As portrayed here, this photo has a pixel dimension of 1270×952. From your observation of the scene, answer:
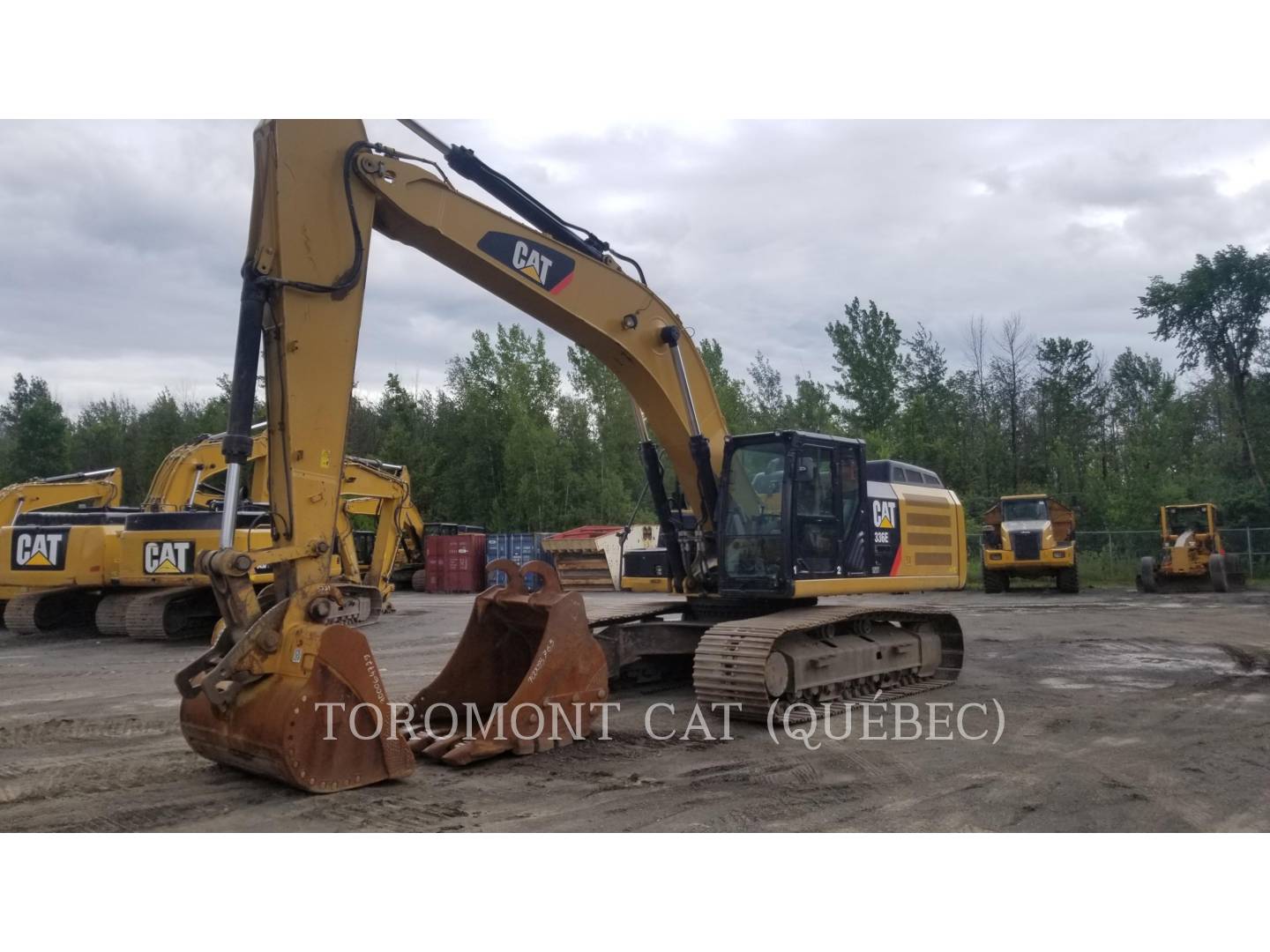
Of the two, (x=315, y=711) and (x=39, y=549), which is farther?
(x=39, y=549)

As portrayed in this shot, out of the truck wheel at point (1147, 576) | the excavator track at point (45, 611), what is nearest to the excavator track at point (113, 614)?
the excavator track at point (45, 611)

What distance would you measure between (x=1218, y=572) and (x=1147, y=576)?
1.49 meters

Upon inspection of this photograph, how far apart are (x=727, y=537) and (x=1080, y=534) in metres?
25.3

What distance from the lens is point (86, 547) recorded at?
15.5m

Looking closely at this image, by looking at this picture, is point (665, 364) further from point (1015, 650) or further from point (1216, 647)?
point (1216, 647)

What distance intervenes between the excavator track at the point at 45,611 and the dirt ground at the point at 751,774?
6.30 metres

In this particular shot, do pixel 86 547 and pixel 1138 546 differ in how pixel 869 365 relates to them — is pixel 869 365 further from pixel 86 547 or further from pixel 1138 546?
pixel 86 547

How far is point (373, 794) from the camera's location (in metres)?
5.62

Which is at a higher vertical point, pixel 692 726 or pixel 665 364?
pixel 665 364

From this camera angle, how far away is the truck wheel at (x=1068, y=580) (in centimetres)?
2369

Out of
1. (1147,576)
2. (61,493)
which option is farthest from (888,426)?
(61,493)

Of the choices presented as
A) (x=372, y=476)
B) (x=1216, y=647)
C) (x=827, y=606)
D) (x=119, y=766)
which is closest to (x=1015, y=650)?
(x=1216, y=647)

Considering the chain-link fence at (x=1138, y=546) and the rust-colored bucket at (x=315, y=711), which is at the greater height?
the chain-link fence at (x=1138, y=546)

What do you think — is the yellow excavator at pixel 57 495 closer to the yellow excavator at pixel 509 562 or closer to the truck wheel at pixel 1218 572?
the yellow excavator at pixel 509 562
